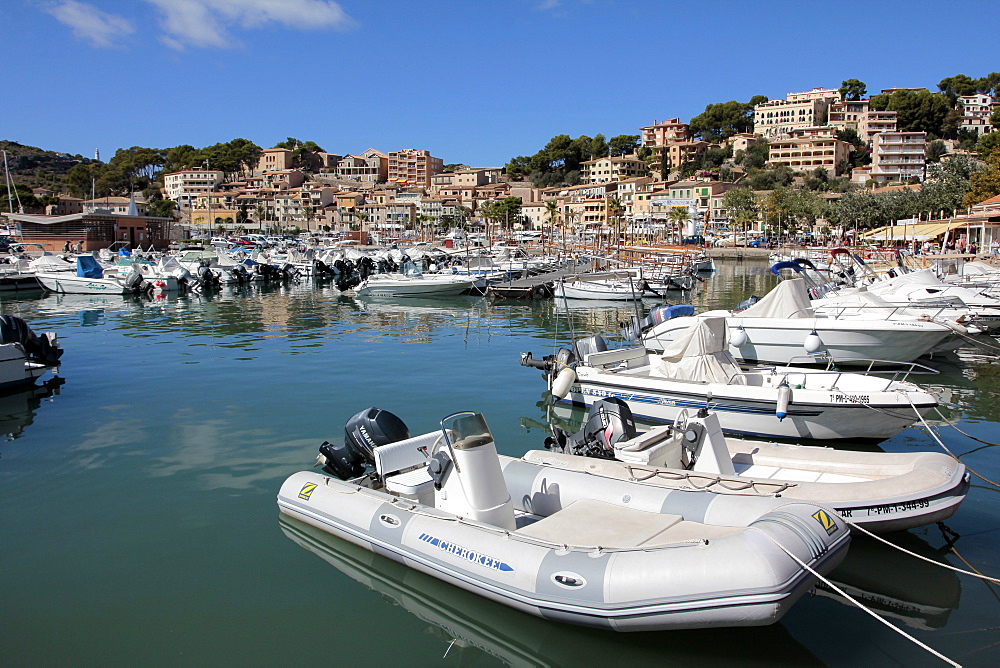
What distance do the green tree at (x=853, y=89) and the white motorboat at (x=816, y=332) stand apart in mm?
151605

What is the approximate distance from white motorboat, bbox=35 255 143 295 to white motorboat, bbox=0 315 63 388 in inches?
956

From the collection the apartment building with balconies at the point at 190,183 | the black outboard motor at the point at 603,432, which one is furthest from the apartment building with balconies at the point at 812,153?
the black outboard motor at the point at 603,432

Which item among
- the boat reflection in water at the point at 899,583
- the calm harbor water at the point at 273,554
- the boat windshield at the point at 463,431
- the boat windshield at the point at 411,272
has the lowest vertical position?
the boat reflection in water at the point at 899,583

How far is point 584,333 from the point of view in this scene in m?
23.6

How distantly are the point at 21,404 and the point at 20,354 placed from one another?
4.54 feet

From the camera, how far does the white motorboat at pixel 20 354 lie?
14711 millimetres

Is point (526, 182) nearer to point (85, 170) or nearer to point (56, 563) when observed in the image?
point (85, 170)

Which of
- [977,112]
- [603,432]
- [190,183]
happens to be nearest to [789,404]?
[603,432]

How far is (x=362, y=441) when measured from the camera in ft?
28.2

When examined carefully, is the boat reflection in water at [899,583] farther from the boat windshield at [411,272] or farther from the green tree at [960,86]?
the green tree at [960,86]

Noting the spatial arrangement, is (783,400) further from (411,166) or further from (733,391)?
(411,166)

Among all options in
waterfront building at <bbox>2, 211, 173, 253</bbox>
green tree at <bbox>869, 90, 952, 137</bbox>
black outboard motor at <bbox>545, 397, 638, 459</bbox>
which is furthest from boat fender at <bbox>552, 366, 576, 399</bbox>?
green tree at <bbox>869, 90, 952, 137</bbox>

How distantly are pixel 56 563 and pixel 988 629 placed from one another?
9007 millimetres

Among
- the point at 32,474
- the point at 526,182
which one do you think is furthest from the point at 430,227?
the point at 32,474
